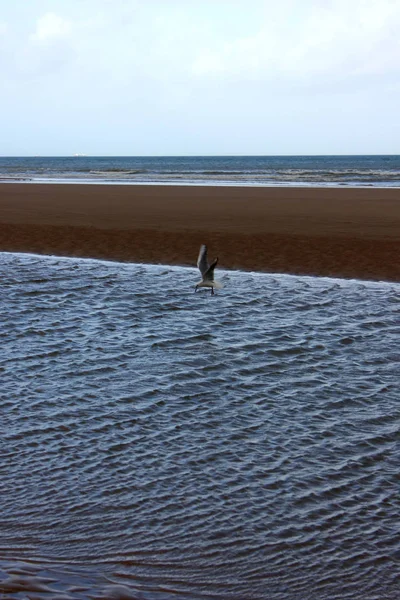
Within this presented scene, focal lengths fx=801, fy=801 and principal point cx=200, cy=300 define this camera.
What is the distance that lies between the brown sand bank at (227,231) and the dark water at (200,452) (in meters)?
5.27

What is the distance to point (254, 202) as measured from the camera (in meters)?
33.7

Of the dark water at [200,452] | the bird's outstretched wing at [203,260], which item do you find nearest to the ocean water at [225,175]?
the bird's outstretched wing at [203,260]

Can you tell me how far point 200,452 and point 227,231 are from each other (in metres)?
16.1

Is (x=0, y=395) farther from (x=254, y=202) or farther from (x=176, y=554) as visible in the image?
(x=254, y=202)

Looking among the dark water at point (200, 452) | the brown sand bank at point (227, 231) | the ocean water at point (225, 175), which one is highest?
the ocean water at point (225, 175)

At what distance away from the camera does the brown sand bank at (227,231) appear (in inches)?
738

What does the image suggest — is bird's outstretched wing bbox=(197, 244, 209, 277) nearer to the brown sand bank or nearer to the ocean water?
the brown sand bank

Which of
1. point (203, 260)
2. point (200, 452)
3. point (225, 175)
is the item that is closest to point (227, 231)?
point (203, 260)

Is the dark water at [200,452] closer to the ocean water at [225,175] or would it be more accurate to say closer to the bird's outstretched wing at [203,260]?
the bird's outstretched wing at [203,260]

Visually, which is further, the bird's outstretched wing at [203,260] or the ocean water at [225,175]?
the ocean water at [225,175]

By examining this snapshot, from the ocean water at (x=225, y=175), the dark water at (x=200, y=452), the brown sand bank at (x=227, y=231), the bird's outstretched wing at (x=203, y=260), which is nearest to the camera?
the dark water at (x=200, y=452)

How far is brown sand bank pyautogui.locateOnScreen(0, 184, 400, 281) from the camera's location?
738 inches

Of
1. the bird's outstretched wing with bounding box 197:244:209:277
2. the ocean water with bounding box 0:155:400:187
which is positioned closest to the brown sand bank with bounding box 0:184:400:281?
the bird's outstretched wing with bounding box 197:244:209:277

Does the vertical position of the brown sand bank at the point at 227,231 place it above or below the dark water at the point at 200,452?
above
